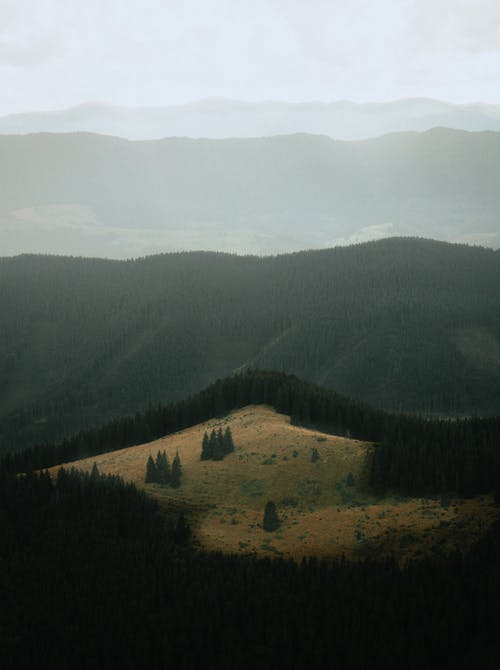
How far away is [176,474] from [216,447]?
9748 millimetres

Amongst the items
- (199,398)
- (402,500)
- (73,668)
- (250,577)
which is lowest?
(73,668)

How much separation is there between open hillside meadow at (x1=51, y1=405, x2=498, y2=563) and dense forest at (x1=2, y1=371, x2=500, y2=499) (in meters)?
3.63

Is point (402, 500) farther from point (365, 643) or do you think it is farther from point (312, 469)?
point (365, 643)

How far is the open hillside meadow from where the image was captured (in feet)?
343

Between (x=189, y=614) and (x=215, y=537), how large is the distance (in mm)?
20861

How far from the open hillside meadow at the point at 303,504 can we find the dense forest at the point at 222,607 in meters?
5.42

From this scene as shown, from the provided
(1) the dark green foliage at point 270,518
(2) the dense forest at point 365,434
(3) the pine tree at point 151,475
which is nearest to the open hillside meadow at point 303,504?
(1) the dark green foliage at point 270,518

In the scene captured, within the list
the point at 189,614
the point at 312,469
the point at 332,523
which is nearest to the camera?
the point at 189,614

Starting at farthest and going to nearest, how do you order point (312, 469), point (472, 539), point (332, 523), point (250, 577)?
1. point (312, 469)
2. point (332, 523)
3. point (472, 539)
4. point (250, 577)

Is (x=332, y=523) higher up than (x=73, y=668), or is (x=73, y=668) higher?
(x=332, y=523)

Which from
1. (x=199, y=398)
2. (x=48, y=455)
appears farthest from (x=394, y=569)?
(x=48, y=455)

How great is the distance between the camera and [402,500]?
115625 millimetres

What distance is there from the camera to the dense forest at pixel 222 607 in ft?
264

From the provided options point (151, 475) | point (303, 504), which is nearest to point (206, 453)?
point (151, 475)
